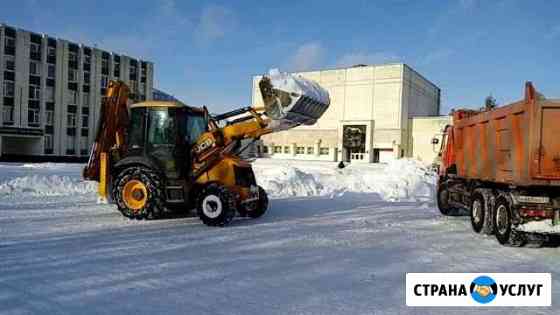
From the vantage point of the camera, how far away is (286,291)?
578cm

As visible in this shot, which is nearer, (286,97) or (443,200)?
(286,97)

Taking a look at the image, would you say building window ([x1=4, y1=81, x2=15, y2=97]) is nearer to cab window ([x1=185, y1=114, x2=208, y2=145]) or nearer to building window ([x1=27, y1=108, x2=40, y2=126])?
building window ([x1=27, y1=108, x2=40, y2=126])

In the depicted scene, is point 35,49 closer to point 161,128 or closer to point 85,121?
point 85,121

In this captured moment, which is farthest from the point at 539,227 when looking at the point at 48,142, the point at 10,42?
the point at 48,142

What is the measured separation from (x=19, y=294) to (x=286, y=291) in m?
3.11

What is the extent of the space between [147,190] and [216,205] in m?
1.65

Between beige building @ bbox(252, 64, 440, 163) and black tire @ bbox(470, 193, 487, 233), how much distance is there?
61.1 meters

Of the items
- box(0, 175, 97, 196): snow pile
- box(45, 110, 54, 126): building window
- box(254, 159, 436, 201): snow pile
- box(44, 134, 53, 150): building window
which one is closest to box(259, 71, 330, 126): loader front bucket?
box(254, 159, 436, 201): snow pile

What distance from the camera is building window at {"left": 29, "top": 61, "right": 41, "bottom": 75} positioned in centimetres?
5244

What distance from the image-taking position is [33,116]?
5256 cm

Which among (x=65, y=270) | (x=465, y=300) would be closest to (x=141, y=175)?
(x=65, y=270)

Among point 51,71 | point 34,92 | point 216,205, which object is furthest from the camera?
point 51,71

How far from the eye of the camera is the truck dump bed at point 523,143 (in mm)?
8289

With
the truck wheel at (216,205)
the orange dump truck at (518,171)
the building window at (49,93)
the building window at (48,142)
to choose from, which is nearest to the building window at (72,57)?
the building window at (49,93)
